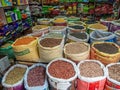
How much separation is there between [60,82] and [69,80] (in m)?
0.09

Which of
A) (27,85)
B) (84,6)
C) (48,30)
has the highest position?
(84,6)

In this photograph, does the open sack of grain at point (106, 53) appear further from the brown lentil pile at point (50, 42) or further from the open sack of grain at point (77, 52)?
the brown lentil pile at point (50, 42)

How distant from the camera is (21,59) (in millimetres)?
1550

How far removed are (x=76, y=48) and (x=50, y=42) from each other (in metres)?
0.32

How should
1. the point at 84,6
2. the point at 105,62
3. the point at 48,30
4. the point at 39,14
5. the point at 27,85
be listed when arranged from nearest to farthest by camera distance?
1. the point at 27,85
2. the point at 105,62
3. the point at 48,30
4. the point at 84,6
5. the point at 39,14

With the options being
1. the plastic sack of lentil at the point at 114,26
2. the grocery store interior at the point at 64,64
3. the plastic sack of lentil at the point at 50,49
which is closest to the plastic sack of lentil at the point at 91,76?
the grocery store interior at the point at 64,64

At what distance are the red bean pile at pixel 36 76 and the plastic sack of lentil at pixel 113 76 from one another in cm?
66

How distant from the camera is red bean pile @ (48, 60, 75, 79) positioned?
4.02 ft

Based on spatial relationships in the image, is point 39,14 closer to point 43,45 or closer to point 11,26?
point 11,26

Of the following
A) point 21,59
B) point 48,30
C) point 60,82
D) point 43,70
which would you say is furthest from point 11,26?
point 60,82

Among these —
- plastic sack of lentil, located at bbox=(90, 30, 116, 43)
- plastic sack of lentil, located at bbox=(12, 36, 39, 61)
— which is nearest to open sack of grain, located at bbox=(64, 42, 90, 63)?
plastic sack of lentil, located at bbox=(90, 30, 116, 43)

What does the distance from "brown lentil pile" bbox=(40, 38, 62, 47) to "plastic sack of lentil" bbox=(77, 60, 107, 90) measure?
366mm

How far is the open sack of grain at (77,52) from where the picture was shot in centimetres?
138

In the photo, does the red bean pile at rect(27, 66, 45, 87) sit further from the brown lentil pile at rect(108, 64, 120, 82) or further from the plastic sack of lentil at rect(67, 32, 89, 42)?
the brown lentil pile at rect(108, 64, 120, 82)
